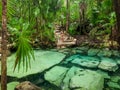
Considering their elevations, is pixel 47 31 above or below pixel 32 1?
below

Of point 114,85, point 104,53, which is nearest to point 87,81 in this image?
point 114,85

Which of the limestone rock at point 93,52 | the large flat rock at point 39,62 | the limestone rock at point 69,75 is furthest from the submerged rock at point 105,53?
the limestone rock at point 69,75

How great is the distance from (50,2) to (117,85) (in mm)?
4373

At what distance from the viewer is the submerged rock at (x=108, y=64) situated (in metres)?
6.03

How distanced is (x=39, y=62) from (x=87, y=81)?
1848mm

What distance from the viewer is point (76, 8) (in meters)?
11.4

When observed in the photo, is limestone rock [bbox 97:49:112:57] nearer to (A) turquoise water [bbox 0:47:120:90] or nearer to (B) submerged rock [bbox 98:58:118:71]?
(A) turquoise water [bbox 0:47:120:90]

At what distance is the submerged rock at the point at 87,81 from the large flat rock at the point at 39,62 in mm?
1029

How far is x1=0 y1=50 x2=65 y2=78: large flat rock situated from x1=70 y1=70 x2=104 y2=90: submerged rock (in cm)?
103

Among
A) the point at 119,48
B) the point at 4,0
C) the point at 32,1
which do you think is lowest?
the point at 119,48

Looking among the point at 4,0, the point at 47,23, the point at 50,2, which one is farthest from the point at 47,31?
the point at 4,0

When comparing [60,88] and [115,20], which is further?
[115,20]

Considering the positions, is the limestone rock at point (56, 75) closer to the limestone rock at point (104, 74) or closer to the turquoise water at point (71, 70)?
the turquoise water at point (71, 70)

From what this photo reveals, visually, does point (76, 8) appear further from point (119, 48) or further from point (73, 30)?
point (119, 48)
